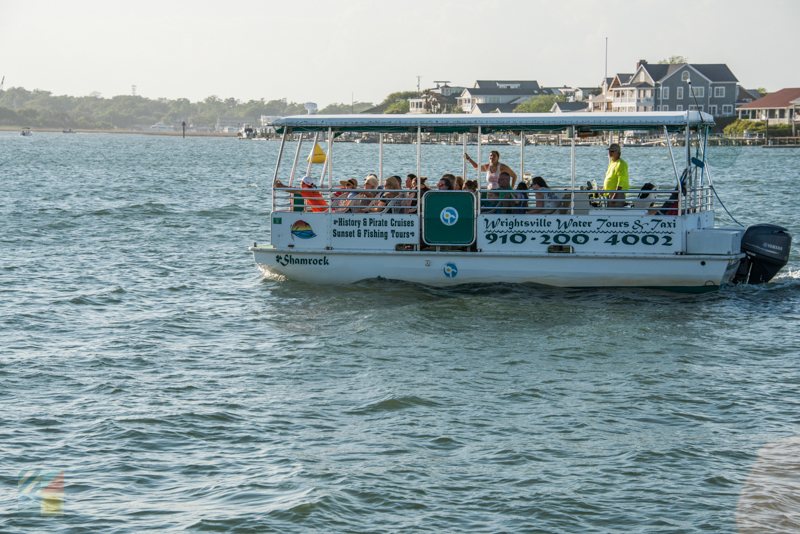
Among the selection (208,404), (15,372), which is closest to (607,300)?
(208,404)

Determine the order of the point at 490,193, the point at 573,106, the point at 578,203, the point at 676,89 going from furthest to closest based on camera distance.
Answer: the point at 573,106 < the point at 676,89 < the point at 490,193 < the point at 578,203

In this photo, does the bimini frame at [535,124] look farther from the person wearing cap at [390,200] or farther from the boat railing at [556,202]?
the person wearing cap at [390,200]

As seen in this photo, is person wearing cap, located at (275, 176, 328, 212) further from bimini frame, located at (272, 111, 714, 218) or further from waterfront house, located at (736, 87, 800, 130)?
waterfront house, located at (736, 87, 800, 130)

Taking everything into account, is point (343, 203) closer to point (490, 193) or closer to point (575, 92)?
point (490, 193)

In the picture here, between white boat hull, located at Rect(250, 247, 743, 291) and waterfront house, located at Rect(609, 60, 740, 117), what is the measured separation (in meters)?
110

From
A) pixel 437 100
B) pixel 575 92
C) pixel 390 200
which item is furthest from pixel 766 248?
pixel 575 92

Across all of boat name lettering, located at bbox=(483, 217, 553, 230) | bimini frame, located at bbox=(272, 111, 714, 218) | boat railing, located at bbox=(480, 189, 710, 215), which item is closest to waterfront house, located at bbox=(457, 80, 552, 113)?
bimini frame, located at bbox=(272, 111, 714, 218)

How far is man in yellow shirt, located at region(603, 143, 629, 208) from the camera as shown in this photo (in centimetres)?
1402

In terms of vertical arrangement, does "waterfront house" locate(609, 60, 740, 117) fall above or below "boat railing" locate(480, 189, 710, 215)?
above

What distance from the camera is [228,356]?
444 inches

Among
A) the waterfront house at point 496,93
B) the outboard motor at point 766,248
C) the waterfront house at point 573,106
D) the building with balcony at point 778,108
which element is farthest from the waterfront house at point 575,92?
the outboard motor at point 766,248

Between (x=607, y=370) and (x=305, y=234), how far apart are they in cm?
627

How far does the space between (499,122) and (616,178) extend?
2.14 m

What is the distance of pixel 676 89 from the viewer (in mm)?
120750
